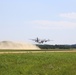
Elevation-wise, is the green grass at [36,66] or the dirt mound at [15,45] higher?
the dirt mound at [15,45]

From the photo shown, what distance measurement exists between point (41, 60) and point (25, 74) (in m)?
7.78

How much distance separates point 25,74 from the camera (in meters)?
33.8

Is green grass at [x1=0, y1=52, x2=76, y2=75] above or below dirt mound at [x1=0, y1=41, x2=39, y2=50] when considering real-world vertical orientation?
below

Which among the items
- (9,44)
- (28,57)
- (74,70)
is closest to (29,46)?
(9,44)

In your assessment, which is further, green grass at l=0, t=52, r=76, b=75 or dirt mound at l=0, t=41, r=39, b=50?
A: dirt mound at l=0, t=41, r=39, b=50

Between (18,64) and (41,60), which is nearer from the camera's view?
(18,64)

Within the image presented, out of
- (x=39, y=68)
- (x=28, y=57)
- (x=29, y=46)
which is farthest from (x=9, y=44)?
(x=39, y=68)

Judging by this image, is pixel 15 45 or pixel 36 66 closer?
pixel 36 66

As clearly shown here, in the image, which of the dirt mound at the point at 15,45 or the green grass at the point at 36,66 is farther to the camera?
the dirt mound at the point at 15,45

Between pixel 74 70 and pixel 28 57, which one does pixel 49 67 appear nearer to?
pixel 74 70

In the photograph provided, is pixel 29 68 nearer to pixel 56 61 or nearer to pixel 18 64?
pixel 18 64

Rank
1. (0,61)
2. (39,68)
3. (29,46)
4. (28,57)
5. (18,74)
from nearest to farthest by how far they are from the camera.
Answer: (18,74) < (39,68) < (0,61) < (28,57) < (29,46)

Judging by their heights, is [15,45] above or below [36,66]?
above

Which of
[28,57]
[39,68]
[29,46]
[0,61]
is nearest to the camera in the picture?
[39,68]
